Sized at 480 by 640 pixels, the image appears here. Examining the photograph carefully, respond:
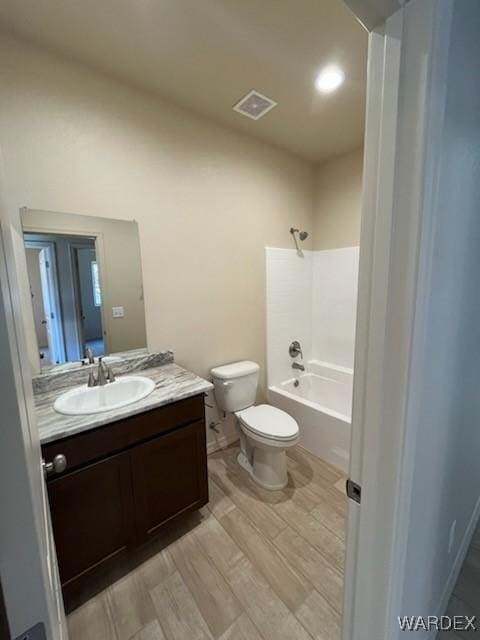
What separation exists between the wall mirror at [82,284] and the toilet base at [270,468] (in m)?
1.12

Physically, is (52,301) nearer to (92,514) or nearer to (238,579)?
(92,514)

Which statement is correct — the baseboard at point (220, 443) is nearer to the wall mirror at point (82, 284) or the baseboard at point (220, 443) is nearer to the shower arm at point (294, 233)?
the wall mirror at point (82, 284)

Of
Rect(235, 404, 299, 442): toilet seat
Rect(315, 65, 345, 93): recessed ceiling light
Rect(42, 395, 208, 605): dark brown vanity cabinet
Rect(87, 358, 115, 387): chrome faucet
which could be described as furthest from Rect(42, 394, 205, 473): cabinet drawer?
Rect(315, 65, 345, 93): recessed ceiling light

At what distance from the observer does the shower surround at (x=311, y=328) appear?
8.38ft

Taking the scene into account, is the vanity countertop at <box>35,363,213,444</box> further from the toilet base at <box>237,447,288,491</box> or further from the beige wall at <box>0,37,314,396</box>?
the toilet base at <box>237,447,288,491</box>

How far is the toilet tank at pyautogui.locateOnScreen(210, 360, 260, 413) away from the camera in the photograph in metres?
2.14

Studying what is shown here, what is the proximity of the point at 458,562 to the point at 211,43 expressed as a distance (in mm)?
2861

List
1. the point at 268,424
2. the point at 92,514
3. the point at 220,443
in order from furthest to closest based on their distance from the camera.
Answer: the point at 220,443 → the point at 268,424 → the point at 92,514

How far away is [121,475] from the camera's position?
131 cm

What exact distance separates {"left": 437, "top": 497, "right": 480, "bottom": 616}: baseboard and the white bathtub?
2.41ft

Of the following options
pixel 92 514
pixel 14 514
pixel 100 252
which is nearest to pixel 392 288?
pixel 14 514

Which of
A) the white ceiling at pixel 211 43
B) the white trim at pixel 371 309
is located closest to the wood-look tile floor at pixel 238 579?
the white trim at pixel 371 309

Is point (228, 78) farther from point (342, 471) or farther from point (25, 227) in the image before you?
point (342, 471)

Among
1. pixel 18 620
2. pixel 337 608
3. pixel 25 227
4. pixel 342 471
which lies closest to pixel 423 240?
pixel 18 620
